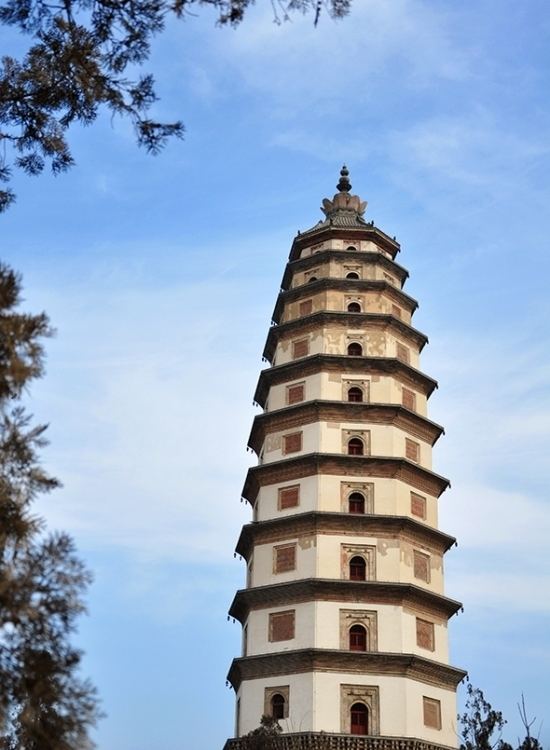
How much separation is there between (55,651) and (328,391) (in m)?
23.2

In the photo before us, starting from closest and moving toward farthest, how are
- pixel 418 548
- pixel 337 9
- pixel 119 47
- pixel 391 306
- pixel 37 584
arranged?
pixel 37 584, pixel 337 9, pixel 119 47, pixel 418 548, pixel 391 306

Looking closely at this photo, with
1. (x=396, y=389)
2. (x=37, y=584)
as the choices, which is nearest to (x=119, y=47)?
(x=37, y=584)

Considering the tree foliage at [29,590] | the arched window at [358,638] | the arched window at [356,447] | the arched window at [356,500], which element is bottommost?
the tree foliage at [29,590]

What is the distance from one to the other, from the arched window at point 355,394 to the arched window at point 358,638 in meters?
6.77

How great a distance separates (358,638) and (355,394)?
7.20 m

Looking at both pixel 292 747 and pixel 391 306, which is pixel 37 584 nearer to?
pixel 292 747

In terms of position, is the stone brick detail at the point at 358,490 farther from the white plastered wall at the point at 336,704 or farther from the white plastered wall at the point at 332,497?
the white plastered wall at the point at 336,704

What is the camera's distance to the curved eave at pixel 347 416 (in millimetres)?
30031

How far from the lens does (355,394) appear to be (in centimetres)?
3078

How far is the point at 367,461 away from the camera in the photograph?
29.2 meters

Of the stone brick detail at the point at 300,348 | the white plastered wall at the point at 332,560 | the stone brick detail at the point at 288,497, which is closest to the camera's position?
the white plastered wall at the point at 332,560

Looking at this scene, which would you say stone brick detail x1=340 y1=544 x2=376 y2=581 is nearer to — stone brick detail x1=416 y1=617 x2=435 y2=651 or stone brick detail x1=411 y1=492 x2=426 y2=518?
stone brick detail x1=416 y1=617 x2=435 y2=651

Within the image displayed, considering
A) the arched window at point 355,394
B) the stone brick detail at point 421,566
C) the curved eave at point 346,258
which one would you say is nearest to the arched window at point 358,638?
the stone brick detail at point 421,566

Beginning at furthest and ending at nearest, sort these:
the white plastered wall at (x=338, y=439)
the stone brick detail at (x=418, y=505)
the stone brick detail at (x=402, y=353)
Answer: the stone brick detail at (x=402, y=353) → the white plastered wall at (x=338, y=439) → the stone brick detail at (x=418, y=505)
